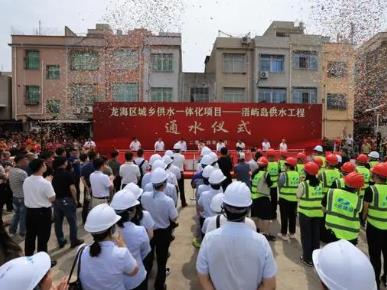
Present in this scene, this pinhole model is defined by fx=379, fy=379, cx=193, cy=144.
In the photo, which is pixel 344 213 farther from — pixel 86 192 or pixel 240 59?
pixel 240 59

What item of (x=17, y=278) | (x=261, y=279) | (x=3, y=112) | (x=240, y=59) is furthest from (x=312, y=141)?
(x=3, y=112)

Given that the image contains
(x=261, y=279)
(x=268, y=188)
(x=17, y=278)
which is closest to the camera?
(x=17, y=278)

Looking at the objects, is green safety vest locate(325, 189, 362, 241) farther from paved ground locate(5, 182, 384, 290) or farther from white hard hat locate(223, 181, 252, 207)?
white hard hat locate(223, 181, 252, 207)

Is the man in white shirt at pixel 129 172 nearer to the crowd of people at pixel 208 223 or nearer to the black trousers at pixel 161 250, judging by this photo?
the crowd of people at pixel 208 223

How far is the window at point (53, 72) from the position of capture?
28031mm

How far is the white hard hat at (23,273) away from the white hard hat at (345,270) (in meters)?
1.36

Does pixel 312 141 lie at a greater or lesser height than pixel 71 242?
greater

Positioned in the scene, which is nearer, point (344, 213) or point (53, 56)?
point (344, 213)

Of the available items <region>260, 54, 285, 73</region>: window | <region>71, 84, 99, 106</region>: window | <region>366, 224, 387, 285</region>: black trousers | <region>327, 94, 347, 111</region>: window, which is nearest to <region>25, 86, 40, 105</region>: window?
<region>71, 84, 99, 106</region>: window

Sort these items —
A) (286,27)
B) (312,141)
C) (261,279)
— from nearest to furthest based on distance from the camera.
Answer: (261,279)
(312,141)
(286,27)

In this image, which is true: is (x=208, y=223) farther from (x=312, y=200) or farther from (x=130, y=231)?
(x=312, y=200)

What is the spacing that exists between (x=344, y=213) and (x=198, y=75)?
2530 cm

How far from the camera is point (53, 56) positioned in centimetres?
2800

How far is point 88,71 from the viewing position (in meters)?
27.2
